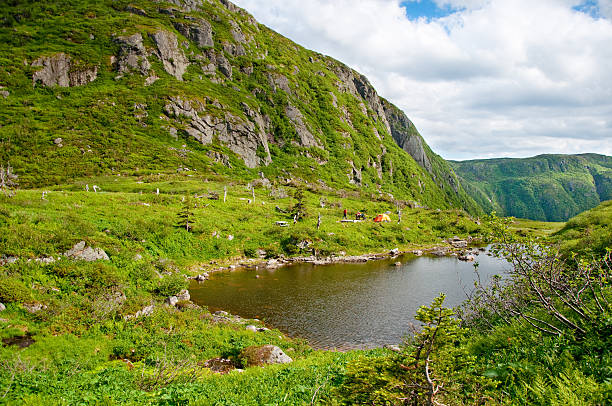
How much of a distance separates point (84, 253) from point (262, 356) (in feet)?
56.0

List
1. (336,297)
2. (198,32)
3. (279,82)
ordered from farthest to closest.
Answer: (279,82) < (198,32) < (336,297)

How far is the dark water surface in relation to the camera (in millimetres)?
23547

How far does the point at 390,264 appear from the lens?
161 feet

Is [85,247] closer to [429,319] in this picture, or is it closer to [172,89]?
[429,319]

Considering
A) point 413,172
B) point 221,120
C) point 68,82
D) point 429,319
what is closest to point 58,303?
point 429,319

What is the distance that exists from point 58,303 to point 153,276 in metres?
8.95

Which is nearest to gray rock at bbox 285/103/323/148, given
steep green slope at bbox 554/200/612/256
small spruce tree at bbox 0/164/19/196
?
small spruce tree at bbox 0/164/19/196

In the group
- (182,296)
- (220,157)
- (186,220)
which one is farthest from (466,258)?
(220,157)

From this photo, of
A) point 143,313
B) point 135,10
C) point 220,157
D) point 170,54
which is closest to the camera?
point 143,313

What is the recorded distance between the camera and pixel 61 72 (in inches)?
3748

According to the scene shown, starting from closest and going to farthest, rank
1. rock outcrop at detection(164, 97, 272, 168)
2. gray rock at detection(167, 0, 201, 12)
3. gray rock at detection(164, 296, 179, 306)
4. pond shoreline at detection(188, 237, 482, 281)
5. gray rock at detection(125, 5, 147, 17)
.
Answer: gray rock at detection(164, 296, 179, 306)
pond shoreline at detection(188, 237, 482, 281)
rock outcrop at detection(164, 97, 272, 168)
gray rock at detection(125, 5, 147, 17)
gray rock at detection(167, 0, 201, 12)

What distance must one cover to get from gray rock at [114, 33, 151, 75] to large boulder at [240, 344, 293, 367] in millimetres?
124003

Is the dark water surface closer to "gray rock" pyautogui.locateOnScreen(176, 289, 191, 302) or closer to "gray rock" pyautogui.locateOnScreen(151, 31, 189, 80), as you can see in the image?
"gray rock" pyautogui.locateOnScreen(176, 289, 191, 302)

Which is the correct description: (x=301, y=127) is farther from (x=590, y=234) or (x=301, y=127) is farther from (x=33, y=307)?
(x=33, y=307)
